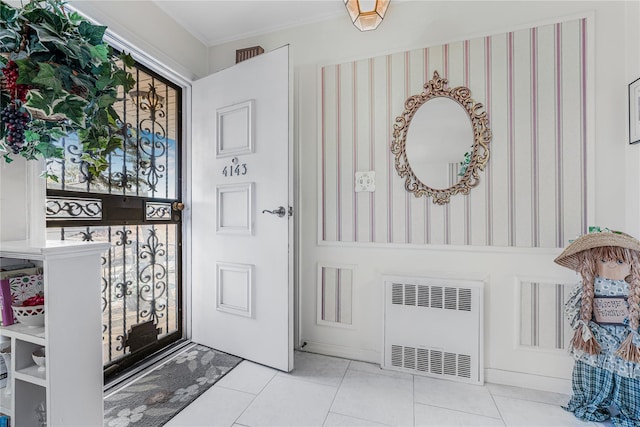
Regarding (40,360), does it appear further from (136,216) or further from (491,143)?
(491,143)

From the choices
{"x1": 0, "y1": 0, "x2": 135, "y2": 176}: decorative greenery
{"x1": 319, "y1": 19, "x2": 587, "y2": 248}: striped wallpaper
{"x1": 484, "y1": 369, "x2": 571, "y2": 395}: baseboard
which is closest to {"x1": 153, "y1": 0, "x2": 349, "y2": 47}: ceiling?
{"x1": 319, "y1": 19, "x2": 587, "y2": 248}: striped wallpaper

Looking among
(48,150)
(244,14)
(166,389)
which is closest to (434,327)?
(166,389)

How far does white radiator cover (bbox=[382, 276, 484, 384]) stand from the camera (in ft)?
6.10

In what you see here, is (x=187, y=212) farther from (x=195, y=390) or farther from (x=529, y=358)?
(x=529, y=358)

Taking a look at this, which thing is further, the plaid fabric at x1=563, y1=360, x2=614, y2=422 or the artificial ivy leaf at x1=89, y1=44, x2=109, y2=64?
the plaid fabric at x1=563, y1=360, x2=614, y2=422

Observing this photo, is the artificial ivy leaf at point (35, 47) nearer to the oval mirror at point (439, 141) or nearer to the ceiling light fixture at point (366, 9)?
the ceiling light fixture at point (366, 9)

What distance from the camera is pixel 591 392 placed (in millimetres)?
1562

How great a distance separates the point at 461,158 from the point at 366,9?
1.07 metres

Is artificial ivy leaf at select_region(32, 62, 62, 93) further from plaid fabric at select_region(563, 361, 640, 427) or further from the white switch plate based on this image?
plaid fabric at select_region(563, 361, 640, 427)

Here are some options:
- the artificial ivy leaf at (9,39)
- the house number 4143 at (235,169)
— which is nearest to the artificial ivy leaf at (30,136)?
the artificial ivy leaf at (9,39)

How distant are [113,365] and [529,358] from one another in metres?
2.58

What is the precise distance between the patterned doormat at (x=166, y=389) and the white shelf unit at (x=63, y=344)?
37 centimetres

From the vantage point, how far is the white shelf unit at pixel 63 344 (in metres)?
1.07

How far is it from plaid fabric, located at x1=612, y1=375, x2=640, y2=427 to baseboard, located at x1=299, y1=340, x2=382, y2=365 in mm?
1204
